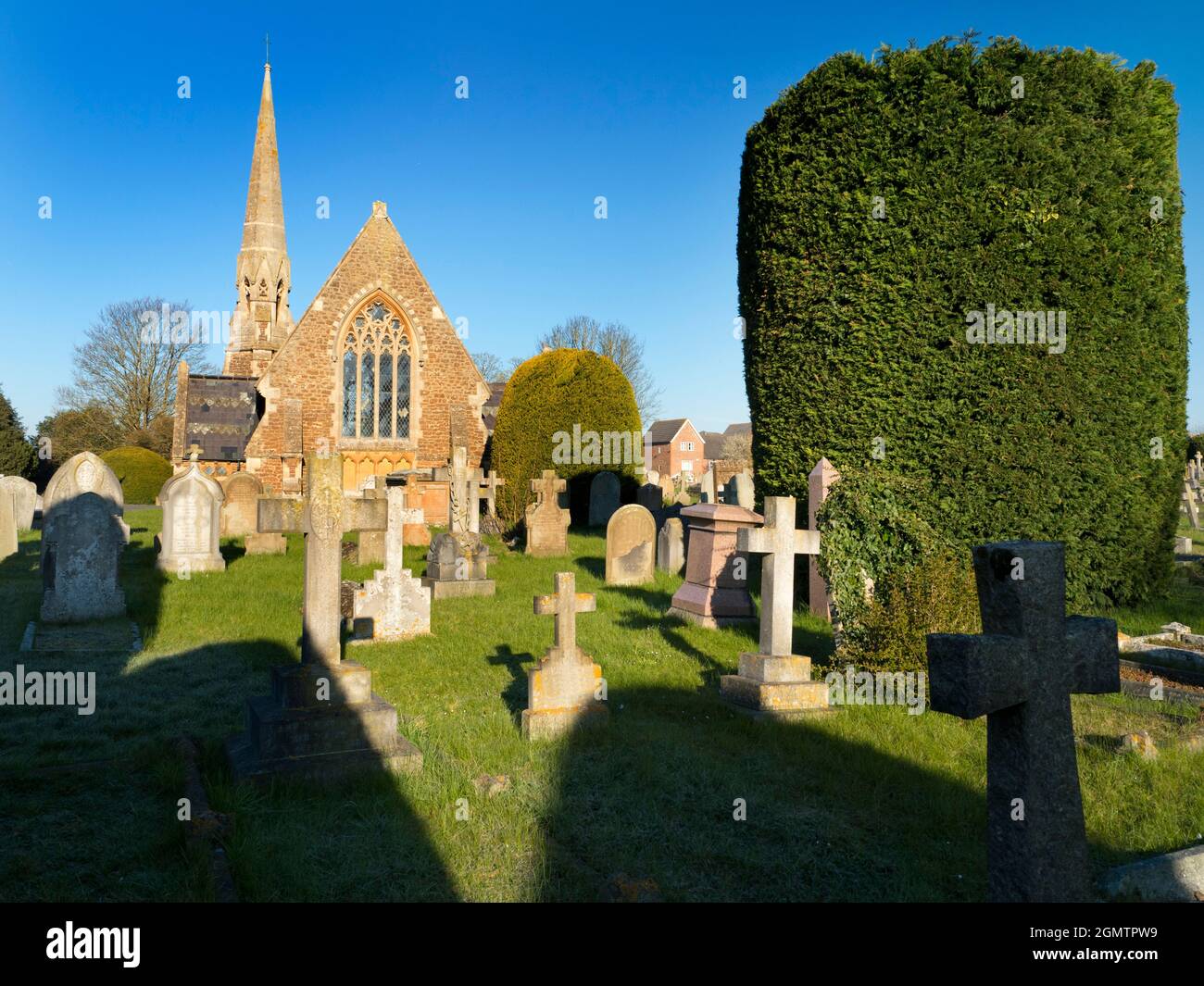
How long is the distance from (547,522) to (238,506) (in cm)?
669

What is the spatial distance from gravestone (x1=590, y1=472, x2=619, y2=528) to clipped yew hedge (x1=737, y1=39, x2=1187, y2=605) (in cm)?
1124

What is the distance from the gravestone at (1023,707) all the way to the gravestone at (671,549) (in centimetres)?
1121

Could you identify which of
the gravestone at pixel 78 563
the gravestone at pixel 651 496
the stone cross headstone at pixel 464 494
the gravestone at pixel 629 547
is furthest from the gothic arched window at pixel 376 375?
the gravestone at pixel 78 563

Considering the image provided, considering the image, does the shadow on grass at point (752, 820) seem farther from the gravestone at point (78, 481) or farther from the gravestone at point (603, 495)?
the gravestone at point (603, 495)

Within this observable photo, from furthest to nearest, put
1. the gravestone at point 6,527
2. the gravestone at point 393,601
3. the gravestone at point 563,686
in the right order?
1. the gravestone at point 6,527
2. the gravestone at point 393,601
3. the gravestone at point 563,686

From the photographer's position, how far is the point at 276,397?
21109 millimetres

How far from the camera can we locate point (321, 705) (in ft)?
15.6

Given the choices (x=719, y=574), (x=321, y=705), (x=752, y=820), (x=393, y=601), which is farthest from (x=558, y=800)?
(x=719, y=574)

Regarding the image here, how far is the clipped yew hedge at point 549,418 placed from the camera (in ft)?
65.3

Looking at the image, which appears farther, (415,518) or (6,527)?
(415,518)

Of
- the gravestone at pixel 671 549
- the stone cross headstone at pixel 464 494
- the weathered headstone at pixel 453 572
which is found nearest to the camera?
the weathered headstone at pixel 453 572

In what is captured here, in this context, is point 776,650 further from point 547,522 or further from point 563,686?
point 547,522

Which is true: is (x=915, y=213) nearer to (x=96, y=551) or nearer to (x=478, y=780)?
(x=478, y=780)
